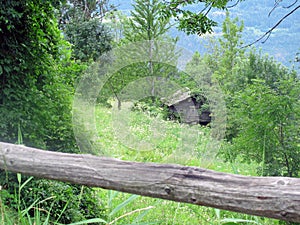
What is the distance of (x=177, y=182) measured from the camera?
4.52 feet

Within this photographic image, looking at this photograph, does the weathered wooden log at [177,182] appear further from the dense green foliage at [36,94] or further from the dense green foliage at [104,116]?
the dense green foliage at [36,94]

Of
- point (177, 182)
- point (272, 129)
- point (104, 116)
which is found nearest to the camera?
point (177, 182)

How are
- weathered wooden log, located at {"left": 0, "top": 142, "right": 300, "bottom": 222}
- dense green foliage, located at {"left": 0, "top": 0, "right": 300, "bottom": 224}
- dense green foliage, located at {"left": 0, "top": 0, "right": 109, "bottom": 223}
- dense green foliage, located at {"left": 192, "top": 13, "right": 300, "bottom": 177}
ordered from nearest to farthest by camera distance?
weathered wooden log, located at {"left": 0, "top": 142, "right": 300, "bottom": 222}
dense green foliage, located at {"left": 0, "top": 0, "right": 300, "bottom": 224}
dense green foliage, located at {"left": 0, "top": 0, "right": 109, "bottom": 223}
dense green foliage, located at {"left": 192, "top": 13, "right": 300, "bottom": 177}

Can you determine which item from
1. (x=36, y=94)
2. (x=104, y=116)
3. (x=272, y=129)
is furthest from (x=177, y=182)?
(x=272, y=129)

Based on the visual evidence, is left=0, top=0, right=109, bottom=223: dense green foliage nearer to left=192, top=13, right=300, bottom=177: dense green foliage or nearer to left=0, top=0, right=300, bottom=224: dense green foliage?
left=0, top=0, right=300, bottom=224: dense green foliage

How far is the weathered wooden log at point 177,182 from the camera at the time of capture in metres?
1.23

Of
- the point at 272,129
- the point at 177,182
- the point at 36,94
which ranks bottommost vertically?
the point at 177,182

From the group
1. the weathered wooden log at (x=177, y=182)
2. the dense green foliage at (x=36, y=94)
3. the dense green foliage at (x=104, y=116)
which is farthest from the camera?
the dense green foliage at (x=36, y=94)

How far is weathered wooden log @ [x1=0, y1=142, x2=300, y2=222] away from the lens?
123cm

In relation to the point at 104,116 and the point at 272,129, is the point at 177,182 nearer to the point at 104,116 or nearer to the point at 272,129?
the point at 104,116

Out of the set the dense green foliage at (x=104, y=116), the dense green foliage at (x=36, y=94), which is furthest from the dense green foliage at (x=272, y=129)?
the dense green foliage at (x=36, y=94)

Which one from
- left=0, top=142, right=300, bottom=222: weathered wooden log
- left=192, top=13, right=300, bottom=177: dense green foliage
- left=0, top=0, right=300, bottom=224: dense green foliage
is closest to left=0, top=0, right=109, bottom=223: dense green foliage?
left=0, top=0, right=300, bottom=224: dense green foliage

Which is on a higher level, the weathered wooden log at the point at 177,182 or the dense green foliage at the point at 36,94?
the dense green foliage at the point at 36,94

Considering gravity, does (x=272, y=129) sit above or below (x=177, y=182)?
above
